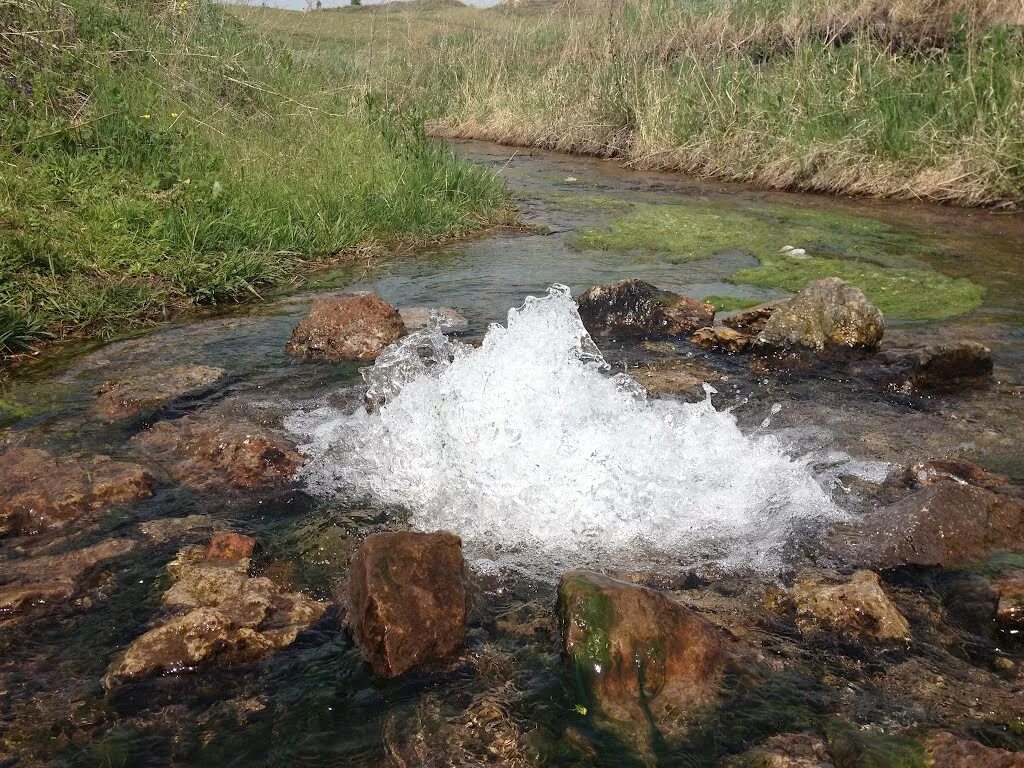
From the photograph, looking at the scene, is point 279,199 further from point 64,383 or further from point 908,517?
point 908,517

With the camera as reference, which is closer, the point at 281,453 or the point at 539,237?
the point at 281,453

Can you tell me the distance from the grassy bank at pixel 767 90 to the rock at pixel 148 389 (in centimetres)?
520

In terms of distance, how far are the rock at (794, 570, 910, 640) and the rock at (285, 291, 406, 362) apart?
→ 2.85m

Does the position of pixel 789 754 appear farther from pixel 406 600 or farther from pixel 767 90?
pixel 767 90

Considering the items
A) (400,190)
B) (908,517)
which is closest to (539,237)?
(400,190)

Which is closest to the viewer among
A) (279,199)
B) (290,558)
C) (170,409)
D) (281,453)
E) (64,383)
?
(290,558)

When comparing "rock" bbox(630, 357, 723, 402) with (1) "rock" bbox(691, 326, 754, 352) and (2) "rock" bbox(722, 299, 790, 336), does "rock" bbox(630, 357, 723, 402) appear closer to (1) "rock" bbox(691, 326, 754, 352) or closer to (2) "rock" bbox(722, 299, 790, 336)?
(1) "rock" bbox(691, 326, 754, 352)

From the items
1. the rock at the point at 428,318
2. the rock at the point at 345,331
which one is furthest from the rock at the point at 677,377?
the rock at the point at 345,331

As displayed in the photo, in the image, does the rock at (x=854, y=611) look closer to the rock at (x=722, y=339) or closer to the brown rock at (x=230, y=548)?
the brown rock at (x=230, y=548)

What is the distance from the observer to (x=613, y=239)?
26.5 ft

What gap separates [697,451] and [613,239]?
15.2 ft

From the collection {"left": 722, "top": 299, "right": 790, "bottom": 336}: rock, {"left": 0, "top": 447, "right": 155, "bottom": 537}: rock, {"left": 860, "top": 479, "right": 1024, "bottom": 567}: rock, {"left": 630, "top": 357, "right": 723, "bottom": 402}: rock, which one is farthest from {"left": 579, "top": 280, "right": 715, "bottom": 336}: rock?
{"left": 0, "top": 447, "right": 155, "bottom": 537}: rock

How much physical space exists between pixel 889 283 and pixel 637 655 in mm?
5007

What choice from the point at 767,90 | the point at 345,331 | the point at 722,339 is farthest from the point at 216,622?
the point at 767,90
